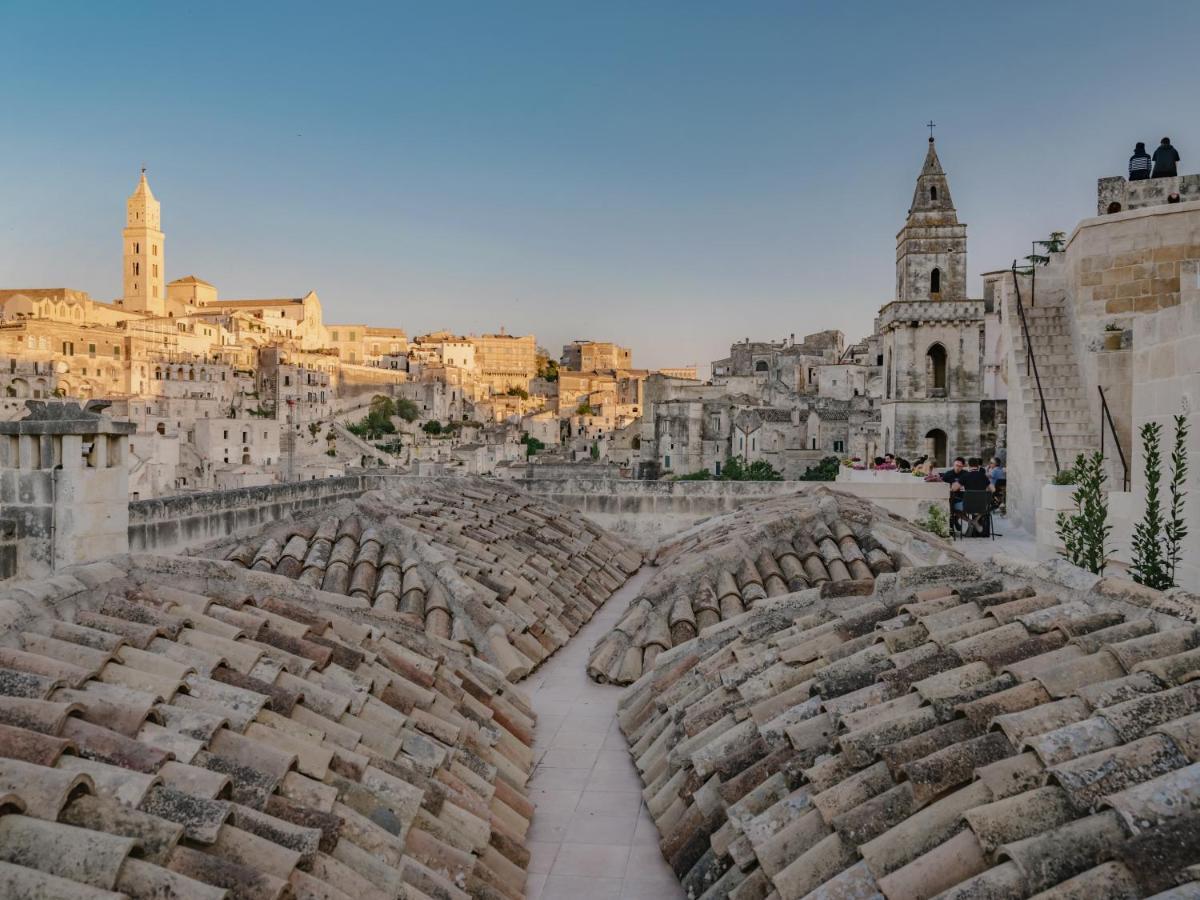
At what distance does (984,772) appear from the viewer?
3006 millimetres

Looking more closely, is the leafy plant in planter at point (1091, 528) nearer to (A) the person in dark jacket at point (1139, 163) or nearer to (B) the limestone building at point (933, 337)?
(A) the person in dark jacket at point (1139, 163)

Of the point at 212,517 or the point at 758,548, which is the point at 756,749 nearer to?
the point at 758,548

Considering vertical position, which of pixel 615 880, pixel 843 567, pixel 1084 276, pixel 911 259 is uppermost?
pixel 911 259

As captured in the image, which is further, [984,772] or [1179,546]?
[1179,546]

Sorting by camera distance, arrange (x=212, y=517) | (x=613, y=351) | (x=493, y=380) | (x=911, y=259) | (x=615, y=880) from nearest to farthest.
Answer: (x=615, y=880), (x=212, y=517), (x=911, y=259), (x=493, y=380), (x=613, y=351)

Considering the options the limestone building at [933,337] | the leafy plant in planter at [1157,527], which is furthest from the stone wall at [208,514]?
the limestone building at [933,337]

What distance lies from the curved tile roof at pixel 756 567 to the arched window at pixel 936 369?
103 feet

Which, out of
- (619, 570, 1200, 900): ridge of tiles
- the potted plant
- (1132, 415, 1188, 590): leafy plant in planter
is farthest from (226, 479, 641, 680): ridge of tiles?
the potted plant

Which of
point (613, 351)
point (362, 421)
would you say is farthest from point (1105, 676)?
point (613, 351)

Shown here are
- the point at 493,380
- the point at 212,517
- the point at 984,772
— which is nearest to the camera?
the point at 984,772

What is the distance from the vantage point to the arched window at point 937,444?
38625 mm

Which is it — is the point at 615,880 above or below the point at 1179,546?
below

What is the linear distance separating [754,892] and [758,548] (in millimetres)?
5540

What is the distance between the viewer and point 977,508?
1185 centimetres
